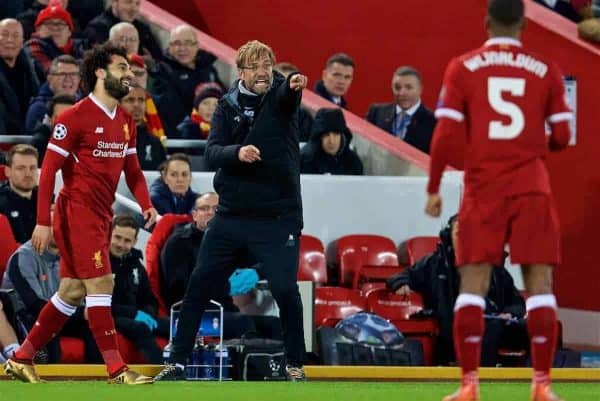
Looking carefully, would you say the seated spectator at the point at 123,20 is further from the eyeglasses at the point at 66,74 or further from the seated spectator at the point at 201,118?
the eyeglasses at the point at 66,74

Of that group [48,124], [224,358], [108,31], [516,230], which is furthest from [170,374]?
[108,31]

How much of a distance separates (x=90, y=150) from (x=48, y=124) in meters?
3.08

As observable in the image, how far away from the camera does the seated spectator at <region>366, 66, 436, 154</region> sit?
45.6ft

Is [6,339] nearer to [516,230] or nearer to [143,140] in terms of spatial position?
[143,140]

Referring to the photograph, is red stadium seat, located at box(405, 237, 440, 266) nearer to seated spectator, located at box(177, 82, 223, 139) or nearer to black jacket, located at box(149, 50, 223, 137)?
seated spectator, located at box(177, 82, 223, 139)

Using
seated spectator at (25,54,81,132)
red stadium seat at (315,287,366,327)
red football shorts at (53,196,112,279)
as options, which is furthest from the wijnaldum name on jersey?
seated spectator at (25,54,81,132)

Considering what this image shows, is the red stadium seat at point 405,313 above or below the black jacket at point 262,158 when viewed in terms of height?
below

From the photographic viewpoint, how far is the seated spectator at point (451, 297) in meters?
11.6

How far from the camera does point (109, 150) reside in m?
9.33

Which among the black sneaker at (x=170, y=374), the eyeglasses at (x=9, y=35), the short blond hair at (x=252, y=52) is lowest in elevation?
the black sneaker at (x=170, y=374)

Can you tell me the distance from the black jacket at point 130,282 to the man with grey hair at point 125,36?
2902mm

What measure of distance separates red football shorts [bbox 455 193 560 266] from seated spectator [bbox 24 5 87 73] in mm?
7111

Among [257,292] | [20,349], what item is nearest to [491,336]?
[257,292]

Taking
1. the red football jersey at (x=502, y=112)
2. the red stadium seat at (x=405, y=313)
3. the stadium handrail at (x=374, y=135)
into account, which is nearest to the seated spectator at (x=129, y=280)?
the red stadium seat at (x=405, y=313)
